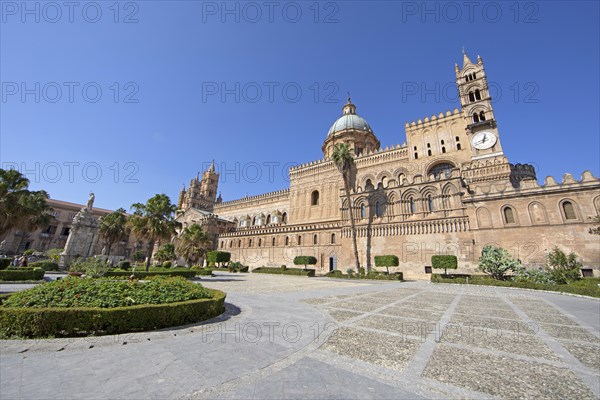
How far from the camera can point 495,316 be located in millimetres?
A: 9383

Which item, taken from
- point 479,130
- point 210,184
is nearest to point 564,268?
point 479,130

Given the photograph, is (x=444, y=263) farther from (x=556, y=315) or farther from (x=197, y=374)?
(x=197, y=374)

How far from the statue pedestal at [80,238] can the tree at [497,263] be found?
3957 cm

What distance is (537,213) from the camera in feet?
84.0

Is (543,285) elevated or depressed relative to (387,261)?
depressed

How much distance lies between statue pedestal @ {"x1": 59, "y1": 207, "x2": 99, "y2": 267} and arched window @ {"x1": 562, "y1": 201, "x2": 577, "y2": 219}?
4777cm

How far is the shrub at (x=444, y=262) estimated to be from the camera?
1043 inches

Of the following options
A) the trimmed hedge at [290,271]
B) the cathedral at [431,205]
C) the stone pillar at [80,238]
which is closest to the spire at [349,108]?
→ the cathedral at [431,205]

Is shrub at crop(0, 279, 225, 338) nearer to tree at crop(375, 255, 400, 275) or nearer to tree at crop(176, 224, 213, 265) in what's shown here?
tree at crop(375, 255, 400, 275)

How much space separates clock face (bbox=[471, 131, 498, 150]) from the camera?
3366 cm

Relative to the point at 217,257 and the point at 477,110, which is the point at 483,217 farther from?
the point at 217,257

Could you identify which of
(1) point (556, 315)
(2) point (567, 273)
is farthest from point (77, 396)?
(2) point (567, 273)

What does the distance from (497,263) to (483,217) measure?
646 cm

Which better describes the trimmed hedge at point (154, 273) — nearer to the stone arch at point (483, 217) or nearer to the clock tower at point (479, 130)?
the stone arch at point (483, 217)
